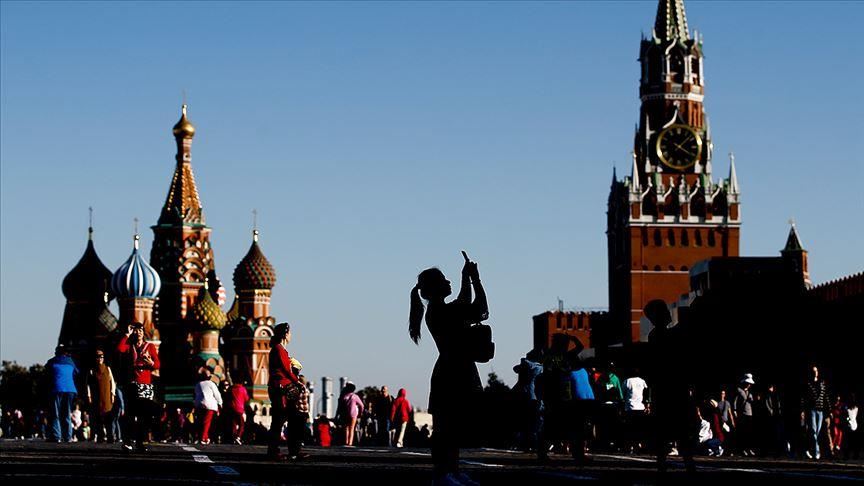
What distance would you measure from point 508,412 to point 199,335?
12016 cm

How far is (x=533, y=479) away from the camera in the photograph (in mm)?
15109

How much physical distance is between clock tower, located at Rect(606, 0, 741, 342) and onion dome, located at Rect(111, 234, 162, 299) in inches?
1236

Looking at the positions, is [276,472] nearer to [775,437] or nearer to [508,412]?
[508,412]

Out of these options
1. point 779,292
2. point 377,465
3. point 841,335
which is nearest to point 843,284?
point 779,292

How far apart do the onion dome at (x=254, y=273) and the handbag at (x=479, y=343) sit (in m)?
124

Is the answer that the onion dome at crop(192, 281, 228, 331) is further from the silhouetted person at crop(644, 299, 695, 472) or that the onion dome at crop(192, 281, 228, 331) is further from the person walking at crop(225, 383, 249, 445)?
the silhouetted person at crop(644, 299, 695, 472)

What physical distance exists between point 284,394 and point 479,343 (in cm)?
664

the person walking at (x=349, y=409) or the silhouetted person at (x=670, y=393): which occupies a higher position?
the person walking at (x=349, y=409)

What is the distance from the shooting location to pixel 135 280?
134m

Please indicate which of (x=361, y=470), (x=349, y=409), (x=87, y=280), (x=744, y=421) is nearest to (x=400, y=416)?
(x=349, y=409)

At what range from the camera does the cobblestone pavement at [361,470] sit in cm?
1504

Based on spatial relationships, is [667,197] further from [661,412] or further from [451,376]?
[451,376]

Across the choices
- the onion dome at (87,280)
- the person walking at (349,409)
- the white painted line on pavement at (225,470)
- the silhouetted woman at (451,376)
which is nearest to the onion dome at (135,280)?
the onion dome at (87,280)

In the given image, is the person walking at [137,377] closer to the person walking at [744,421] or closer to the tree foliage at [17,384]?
the person walking at [744,421]
